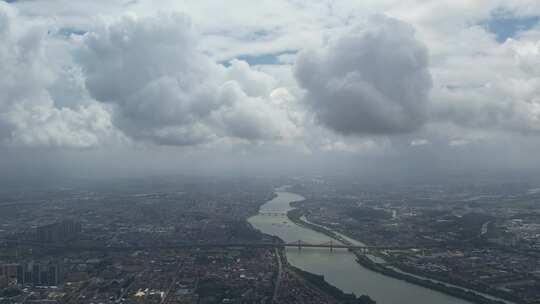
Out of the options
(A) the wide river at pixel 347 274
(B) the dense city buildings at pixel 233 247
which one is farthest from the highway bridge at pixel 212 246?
(A) the wide river at pixel 347 274

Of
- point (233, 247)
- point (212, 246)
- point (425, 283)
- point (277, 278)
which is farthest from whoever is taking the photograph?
point (212, 246)

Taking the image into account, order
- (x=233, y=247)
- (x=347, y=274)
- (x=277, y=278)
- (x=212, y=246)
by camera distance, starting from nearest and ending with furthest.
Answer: (x=277, y=278) → (x=347, y=274) → (x=233, y=247) → (x=212, y=246)

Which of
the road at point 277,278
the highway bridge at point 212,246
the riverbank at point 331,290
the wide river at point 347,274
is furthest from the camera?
the highway bridge at point 212,246

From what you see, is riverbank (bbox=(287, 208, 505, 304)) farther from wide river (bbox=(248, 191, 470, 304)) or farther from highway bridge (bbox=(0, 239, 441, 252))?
highway bridge (bbox=(0, 239, 441, 252))

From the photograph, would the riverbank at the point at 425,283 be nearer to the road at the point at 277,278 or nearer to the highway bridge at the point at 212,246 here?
the highway bridge at the point at 212,246

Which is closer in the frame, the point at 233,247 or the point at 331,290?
the point at 331,290

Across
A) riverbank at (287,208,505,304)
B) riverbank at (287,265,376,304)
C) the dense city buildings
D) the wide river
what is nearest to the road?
the dense city buildings

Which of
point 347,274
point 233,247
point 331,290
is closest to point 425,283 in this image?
point 347,274

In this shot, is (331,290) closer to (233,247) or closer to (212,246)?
(233,247)

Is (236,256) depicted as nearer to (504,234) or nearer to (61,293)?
(61,293)

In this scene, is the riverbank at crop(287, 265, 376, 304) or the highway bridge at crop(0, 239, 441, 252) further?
the highway bridge at crop(0, 239, 441, 252)
